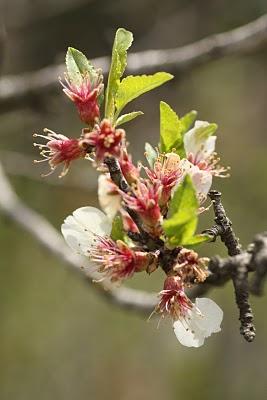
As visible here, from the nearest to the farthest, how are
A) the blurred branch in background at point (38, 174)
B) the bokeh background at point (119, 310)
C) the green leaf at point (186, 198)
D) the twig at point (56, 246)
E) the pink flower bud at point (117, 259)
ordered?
1. the green leaf at point (186, 198)
2. the pink flower bud at point (117, 259)
3. the twig at point (56, 246)
4. the blurred branch in background at point (38, 174)
5. the bokeh background at point (119, 310)

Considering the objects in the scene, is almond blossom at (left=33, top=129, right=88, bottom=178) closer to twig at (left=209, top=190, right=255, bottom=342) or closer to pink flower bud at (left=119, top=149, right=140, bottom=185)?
pink flower bud at (left=119, top=149, right=140, bottom=185)

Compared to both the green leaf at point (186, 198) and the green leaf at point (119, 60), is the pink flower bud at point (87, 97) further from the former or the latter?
the green leaf at point (186, 198)

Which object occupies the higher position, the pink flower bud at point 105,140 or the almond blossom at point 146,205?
the pink flower bud at point 105,140

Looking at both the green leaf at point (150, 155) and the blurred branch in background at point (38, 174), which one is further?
the blurred branch in background at point (38, 174)

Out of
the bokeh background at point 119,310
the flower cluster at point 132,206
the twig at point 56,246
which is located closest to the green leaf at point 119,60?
the flower cluster at point 132,206

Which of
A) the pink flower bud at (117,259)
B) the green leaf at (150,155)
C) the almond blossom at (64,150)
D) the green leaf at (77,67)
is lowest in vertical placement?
the pink flower bud at (117,259)

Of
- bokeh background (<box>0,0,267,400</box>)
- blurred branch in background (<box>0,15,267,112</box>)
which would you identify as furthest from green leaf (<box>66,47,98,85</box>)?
bokeh background (<box>0,0,267,400</box>)

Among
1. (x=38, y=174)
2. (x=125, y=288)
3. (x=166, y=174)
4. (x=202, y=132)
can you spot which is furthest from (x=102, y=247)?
(x=38, y=174)
